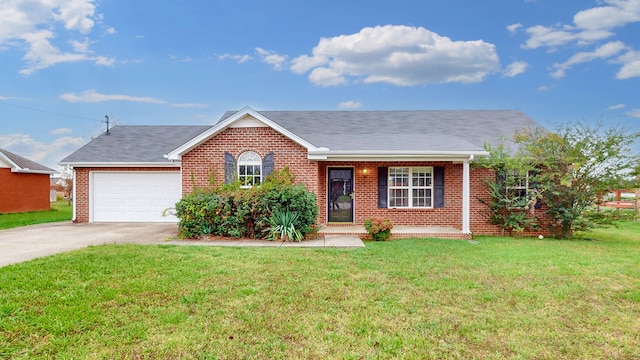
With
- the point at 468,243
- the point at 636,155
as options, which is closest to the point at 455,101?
the point at 636,155

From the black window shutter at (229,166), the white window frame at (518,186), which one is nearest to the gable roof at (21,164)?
the black window shutter at (229,166)

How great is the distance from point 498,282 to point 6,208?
76.8ft

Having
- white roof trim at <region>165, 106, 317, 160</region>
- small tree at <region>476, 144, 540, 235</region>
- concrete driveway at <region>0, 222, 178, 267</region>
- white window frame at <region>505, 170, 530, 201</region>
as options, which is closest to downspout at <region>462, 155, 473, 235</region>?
small tree at <region>476, 144, 540, 235</region>

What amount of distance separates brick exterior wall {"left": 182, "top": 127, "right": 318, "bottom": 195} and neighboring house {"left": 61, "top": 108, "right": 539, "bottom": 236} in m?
0.03

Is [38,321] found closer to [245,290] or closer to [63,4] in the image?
[245,290]

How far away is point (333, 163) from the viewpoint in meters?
13.0

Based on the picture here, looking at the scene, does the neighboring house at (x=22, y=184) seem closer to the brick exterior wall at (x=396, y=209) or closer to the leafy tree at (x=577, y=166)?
the brick exterior wall at (x=396, y=209)

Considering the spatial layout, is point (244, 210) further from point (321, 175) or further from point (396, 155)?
point (396, 155)

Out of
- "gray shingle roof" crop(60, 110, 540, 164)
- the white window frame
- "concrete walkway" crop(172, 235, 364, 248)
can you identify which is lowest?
"concrete walkway" crop(172, 235, 364, 248)

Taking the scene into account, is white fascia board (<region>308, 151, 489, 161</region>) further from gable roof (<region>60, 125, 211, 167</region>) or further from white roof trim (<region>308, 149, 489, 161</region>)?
gable roof (<region>60, 125, 211, 167</region>)

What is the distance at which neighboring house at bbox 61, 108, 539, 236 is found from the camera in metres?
11.6

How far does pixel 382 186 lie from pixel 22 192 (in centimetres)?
2012

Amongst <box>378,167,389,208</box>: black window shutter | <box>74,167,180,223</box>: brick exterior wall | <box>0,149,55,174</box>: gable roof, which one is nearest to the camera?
<box>378,167,389,208</box>: black window shutter

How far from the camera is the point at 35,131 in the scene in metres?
20.7
